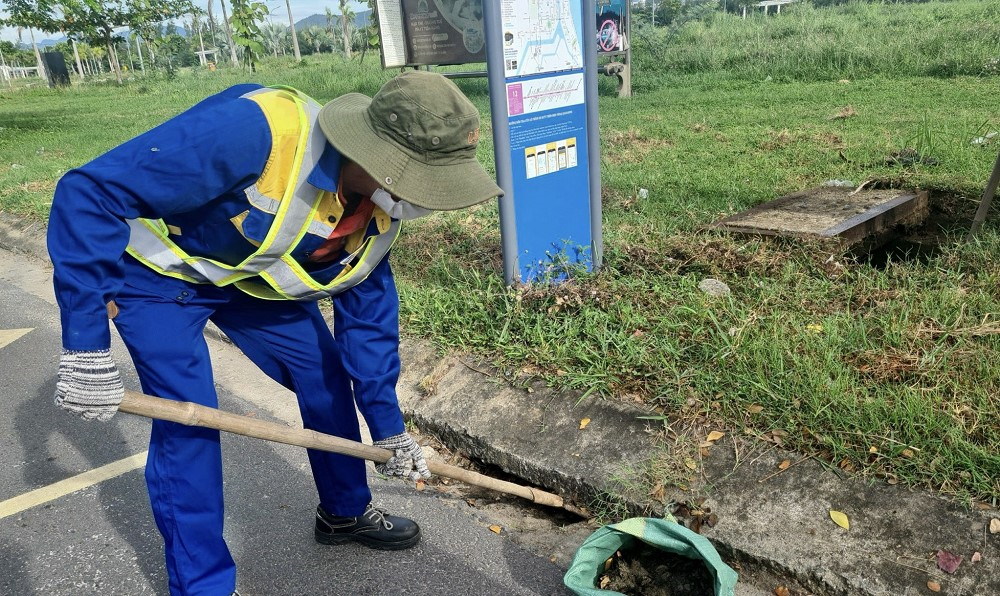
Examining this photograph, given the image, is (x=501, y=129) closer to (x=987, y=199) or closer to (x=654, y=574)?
(x=654, y=574)

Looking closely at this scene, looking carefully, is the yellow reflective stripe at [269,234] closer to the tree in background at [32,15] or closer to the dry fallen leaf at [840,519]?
the dry fallen leaf at [840,519]

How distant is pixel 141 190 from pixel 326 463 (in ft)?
3.78

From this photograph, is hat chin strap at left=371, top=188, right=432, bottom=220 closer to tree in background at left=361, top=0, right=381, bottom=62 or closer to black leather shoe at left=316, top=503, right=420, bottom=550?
black leather shoe at left=316, top=503, right=420, bottom=550

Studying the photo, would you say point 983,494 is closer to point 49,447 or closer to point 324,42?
point 49,447

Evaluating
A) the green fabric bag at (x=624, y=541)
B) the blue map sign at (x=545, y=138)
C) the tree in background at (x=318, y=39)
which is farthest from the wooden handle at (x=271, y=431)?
the tree in background at (x=318, y=39)

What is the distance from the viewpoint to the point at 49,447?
10.9 feet

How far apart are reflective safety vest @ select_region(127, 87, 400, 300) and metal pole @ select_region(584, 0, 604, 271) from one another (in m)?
2.07

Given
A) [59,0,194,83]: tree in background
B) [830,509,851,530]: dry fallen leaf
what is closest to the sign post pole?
[830,509,851,530]: dry fallen leaf

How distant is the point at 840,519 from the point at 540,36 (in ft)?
8.18

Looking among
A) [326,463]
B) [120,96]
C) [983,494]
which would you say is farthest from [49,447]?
[120,96]

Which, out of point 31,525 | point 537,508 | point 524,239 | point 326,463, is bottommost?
point 537,508

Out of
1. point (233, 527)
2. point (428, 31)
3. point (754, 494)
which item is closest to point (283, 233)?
point (233, 527)

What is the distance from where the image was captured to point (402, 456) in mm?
2408

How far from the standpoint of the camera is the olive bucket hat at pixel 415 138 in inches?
71.8
